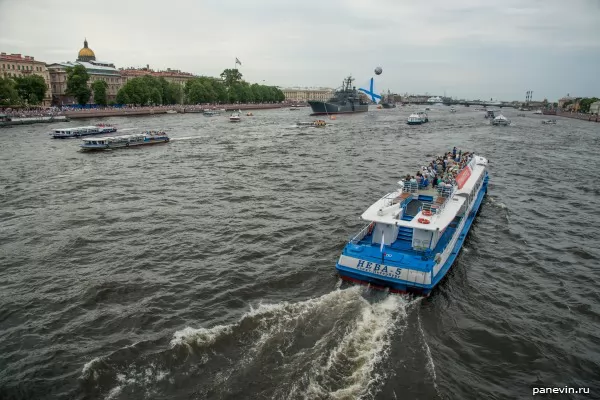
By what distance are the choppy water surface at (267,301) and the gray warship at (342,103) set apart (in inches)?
4582

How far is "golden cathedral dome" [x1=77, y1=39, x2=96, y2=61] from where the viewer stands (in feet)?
610

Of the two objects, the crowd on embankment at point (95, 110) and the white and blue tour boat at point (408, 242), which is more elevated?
the crowd on embankment at point (95, 110)

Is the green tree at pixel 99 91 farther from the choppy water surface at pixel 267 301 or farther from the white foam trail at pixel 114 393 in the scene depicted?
the white foam trail at pixel 114 393

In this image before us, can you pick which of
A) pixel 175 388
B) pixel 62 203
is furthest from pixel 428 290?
pixel 62 203

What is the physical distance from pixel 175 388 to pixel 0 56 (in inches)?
6352

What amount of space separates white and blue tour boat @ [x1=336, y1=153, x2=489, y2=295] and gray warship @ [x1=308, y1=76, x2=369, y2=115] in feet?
423

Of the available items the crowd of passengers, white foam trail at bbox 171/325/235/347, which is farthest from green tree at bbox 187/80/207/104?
white foam trail at bbox 171/325/235/347

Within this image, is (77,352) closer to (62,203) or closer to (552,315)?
(552,315)

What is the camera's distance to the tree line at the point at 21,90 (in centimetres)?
9488

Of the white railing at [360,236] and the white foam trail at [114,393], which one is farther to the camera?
the white railing at [360,236]

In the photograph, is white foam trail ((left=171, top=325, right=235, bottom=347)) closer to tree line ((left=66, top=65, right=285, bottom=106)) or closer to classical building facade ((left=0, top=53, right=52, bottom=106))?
tree line ((left=66, top=65, right=285, bottom=106))

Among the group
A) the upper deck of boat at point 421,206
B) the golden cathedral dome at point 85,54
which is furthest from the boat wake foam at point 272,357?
the golden cathedral dome at point 85,54

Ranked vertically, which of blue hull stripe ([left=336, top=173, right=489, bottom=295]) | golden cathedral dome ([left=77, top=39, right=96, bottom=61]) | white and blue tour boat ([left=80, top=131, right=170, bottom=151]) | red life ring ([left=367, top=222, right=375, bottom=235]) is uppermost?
golden cathedral dome ([left=77, top=39, right=96, bottom=61])

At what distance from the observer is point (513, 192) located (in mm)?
34938
